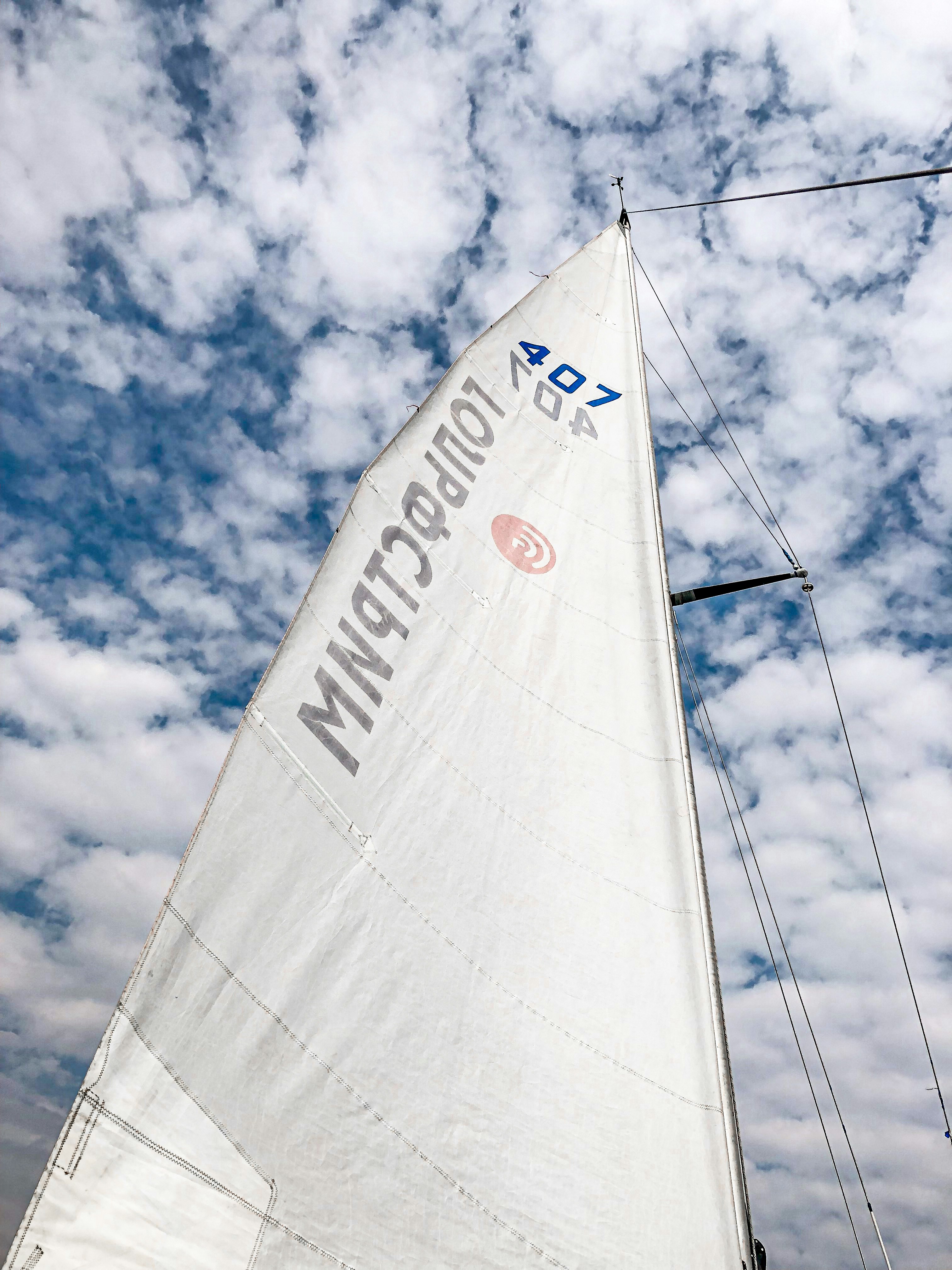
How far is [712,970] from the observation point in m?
4.07

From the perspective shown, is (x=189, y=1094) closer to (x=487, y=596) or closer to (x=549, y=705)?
(x=549, y=705)

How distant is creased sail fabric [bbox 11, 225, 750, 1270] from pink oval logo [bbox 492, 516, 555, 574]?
3 cm

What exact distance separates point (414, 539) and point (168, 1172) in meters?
3.54

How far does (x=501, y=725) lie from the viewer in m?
4.71

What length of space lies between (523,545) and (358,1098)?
3.58 metres

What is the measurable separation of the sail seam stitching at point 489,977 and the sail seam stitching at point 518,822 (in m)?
0.33

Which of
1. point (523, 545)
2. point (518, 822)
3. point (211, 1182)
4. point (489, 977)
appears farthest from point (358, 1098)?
point (523, 545)

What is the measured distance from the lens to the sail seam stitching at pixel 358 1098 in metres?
3.24

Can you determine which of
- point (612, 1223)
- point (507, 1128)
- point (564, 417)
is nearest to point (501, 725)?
point (507, 1128)

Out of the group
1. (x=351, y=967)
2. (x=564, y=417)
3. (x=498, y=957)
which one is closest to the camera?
(x=351, y=967)

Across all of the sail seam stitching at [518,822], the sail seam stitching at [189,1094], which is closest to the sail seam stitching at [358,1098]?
the sail seam stitching at [189,1094]

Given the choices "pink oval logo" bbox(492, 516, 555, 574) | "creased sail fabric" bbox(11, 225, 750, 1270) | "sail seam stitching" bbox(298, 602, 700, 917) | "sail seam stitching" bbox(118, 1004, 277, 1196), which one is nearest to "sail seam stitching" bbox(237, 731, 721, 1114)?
"creased sail fabric" bbox(11, 225, 750, 1270)

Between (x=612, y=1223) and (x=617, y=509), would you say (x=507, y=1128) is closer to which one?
(x=612, y=1223)

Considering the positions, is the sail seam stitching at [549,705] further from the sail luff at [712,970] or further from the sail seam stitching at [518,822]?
the sail seam stitching at [518,822]
